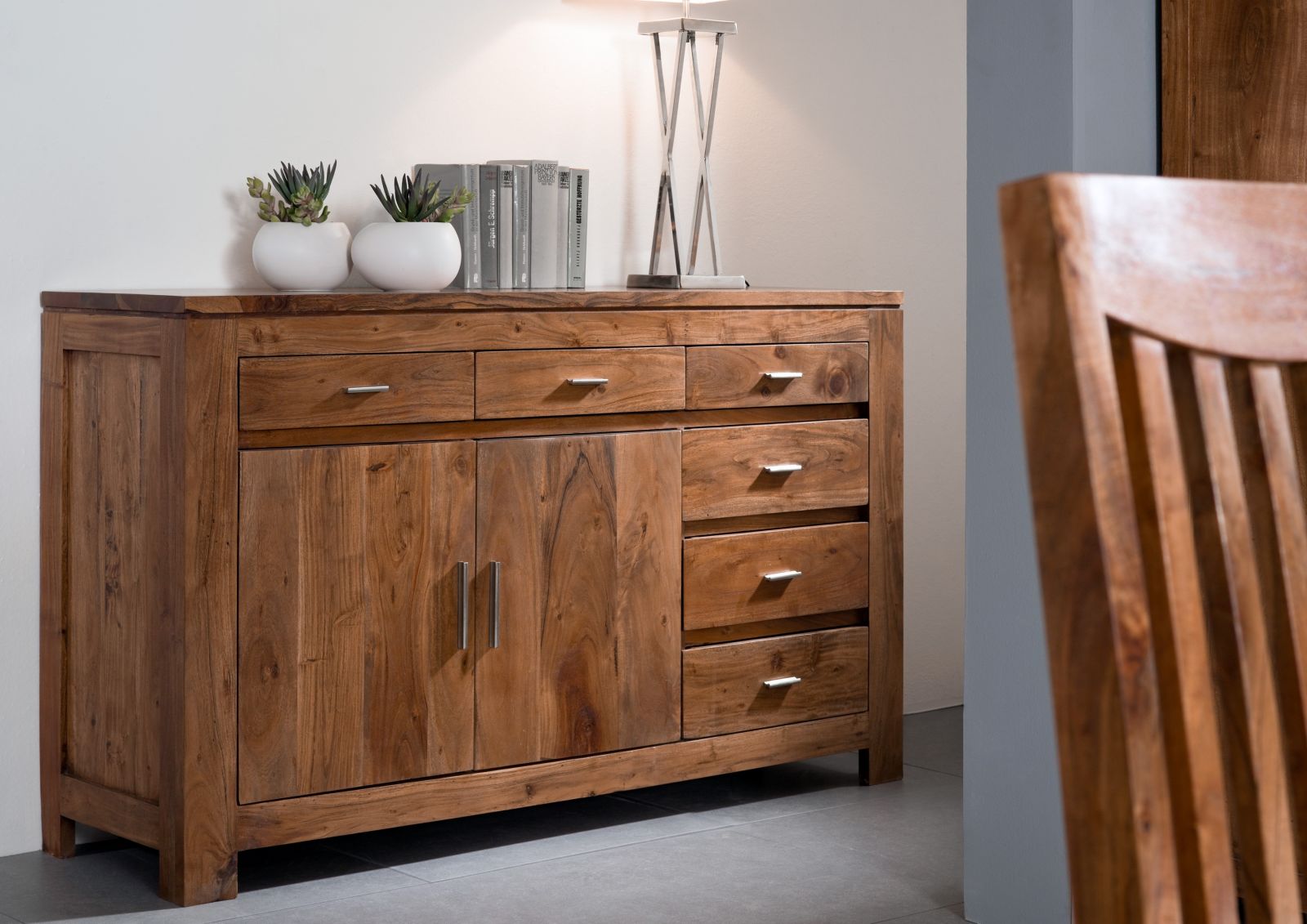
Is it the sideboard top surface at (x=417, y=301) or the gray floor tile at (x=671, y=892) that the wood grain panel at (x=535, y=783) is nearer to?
the gray floor tile at (x=671, y=892)

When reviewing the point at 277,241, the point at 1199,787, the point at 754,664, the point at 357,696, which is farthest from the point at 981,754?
the point at 1199,787

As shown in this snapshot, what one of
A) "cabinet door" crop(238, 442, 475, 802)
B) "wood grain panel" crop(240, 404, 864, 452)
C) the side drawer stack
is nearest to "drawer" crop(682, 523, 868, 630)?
the side drawer stack

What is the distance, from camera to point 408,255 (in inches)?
109

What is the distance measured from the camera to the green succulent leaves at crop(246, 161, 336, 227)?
9.16 feet

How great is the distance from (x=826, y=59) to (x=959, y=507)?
45.8 inches

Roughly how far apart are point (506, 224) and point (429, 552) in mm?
725

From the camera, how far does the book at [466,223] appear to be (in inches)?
117

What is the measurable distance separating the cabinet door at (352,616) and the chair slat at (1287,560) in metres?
2.02

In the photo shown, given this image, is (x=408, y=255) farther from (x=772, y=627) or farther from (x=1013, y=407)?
(x=1013, y=407)

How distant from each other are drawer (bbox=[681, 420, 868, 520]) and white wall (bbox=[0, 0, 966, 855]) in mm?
655

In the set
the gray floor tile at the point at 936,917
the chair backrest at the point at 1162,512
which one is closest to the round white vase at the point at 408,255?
the gray floor tile at the point at 936,917

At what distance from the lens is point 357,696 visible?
256cm

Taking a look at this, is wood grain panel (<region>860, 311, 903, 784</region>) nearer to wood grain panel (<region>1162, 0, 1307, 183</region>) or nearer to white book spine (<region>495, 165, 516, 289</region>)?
white book spine (<region>495, 165, 516, 289</region>)

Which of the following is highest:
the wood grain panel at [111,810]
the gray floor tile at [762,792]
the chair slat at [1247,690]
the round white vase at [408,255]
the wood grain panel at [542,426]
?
the round white vase at [408,255]
